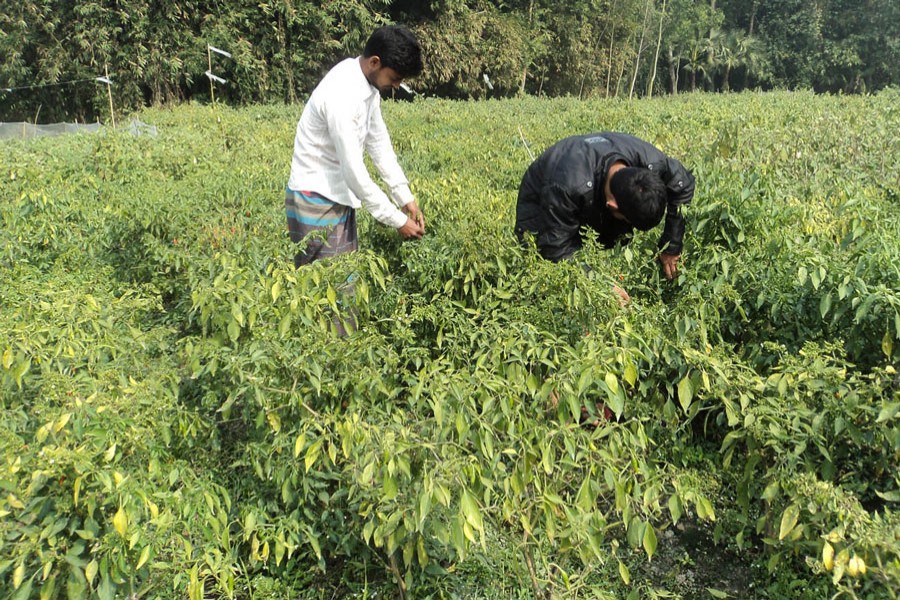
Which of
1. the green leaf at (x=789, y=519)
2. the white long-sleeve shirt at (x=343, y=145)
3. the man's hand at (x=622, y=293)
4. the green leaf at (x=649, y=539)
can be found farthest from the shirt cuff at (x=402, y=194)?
the green leaf at (x=789, y=519)

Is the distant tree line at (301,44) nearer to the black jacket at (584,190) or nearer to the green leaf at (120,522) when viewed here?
the black jacket at (584,190)

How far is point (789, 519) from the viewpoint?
81.0 inches

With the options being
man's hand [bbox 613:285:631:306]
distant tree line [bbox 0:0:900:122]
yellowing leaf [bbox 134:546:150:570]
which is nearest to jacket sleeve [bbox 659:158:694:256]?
man's hand [bbox 613:285:631:306]

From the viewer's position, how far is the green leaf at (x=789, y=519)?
2.04m

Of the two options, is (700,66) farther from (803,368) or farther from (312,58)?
(803,368)

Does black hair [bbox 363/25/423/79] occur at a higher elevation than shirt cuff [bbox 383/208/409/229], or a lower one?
higher

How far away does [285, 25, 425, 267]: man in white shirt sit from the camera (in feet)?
11.2

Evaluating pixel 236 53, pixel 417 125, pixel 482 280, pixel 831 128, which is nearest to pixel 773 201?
pixel 482 280

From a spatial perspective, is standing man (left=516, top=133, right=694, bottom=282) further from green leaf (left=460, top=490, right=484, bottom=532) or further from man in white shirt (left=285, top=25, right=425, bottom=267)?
green leaf (left=460, top=490, right=484, bottom=532)

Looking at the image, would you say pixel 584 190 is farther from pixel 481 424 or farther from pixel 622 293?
pixel 481 424

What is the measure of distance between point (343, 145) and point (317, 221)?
42cm

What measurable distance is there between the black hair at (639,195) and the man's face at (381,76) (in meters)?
1.11

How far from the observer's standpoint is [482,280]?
3461 millimetres

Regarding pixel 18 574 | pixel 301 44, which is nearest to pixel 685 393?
pixel 18 574
